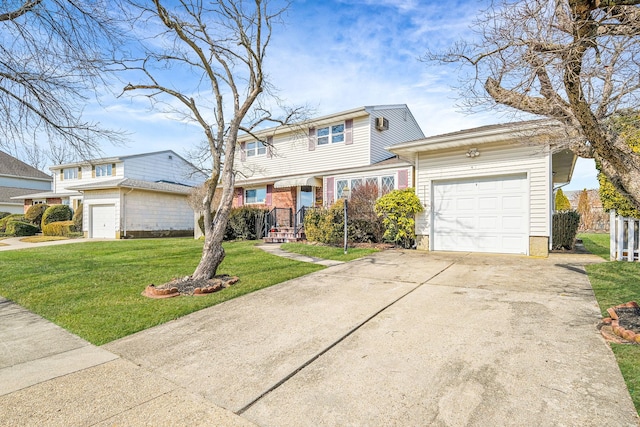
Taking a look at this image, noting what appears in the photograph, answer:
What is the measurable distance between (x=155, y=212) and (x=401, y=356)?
20615 millimetres

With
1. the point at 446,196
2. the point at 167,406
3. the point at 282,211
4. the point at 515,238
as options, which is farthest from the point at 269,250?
the point at 167,406

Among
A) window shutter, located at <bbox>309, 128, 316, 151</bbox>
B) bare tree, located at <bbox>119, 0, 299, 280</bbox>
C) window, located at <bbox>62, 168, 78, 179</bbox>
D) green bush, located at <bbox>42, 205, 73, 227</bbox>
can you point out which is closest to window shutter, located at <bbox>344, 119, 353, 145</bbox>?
window shutter, located at <bbox>309, 128, 316, 151</bbox>

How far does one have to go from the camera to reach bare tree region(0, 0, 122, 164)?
16.7ft

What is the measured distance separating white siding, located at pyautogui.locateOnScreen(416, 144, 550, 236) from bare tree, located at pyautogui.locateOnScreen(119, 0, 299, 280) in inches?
243

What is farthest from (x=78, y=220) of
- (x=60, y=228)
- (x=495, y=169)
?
(x=495, y=169)

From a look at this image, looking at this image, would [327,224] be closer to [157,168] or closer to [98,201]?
[98,201]

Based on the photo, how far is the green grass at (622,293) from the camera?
2585 millimetres

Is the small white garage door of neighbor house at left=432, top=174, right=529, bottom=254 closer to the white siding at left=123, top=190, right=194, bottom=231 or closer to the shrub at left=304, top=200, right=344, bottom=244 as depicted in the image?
the shrub at left=304, top=200, right=344, bottom=244

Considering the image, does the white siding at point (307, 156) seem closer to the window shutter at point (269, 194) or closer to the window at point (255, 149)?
the window at point (255, 149)

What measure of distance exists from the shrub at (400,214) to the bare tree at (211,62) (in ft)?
18.5

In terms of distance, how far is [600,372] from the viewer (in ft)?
8.83

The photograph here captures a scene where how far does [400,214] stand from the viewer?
10492 millimetres

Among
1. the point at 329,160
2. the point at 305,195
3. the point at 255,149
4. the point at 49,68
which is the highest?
the point at 255,149

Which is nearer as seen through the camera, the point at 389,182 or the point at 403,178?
the point at 403,178
